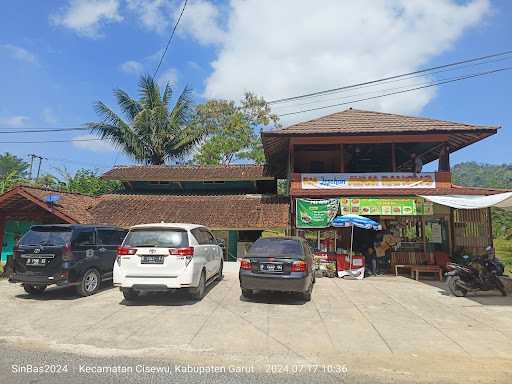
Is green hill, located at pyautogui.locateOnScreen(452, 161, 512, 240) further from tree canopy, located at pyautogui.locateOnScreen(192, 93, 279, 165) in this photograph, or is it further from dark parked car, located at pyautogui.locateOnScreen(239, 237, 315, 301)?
dark parked car, located at pyautogui.locateOnScreen(239, 237, 315, 301)

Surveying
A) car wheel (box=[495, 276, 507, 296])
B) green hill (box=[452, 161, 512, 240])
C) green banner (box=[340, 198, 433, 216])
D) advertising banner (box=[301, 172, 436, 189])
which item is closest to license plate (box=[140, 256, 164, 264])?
green banner (box=[340, 198, 433, 216])

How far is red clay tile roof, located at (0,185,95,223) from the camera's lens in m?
13.7

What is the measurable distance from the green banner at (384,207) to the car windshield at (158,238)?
815 centimetres

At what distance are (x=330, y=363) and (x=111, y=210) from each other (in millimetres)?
15939

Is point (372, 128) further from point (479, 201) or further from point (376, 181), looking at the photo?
point (479, 201)

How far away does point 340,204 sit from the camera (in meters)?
14.7

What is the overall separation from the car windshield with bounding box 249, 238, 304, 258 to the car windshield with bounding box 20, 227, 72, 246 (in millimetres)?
4848

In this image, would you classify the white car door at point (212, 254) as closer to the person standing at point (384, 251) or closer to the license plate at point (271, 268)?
the license plate at point (271, 268)

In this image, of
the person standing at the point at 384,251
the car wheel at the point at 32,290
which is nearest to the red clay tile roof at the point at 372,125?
the person standing at the point at 384,251

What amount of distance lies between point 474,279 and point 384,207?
4.82 m

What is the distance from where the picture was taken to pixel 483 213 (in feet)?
49.1

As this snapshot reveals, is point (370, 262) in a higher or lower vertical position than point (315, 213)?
lower

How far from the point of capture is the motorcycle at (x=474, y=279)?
398 inches

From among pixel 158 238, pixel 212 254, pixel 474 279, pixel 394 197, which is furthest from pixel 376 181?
pixel 158 238
